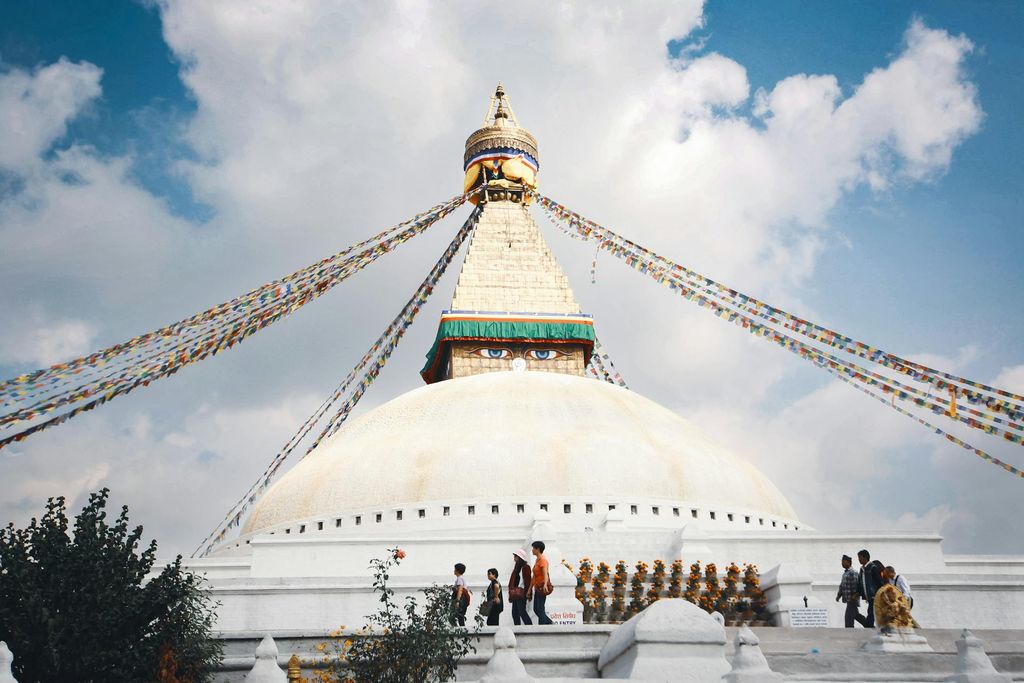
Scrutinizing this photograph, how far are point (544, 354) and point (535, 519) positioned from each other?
10.6 metres

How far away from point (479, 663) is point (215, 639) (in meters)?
1.99

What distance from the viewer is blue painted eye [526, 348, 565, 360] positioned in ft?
82.7

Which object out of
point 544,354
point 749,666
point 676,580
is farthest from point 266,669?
point 544,354

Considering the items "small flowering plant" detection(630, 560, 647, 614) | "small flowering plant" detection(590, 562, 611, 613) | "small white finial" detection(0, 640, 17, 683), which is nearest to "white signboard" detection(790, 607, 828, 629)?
"small flowering plant" detection(630, 560, 647, 614)

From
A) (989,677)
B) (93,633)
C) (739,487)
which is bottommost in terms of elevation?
(989,677)

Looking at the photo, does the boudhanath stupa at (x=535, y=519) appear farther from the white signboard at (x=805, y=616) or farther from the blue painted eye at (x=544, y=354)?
the blue painted eye at (x=544, y=354)

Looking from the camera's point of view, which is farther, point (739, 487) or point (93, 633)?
point (739, 487)

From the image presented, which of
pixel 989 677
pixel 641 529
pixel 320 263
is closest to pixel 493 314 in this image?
pixel 320 263

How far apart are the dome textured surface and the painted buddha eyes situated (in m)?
5.14

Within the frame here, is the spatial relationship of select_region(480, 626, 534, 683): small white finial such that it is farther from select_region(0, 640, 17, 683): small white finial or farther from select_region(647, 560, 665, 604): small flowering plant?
select_region(647, 560, 665, 604): small flowering plant

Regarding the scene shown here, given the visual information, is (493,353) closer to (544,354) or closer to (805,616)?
(544,354)

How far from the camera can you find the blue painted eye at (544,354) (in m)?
25.2

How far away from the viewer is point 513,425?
1766 centimetres

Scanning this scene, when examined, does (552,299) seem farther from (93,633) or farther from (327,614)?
(93,633)
